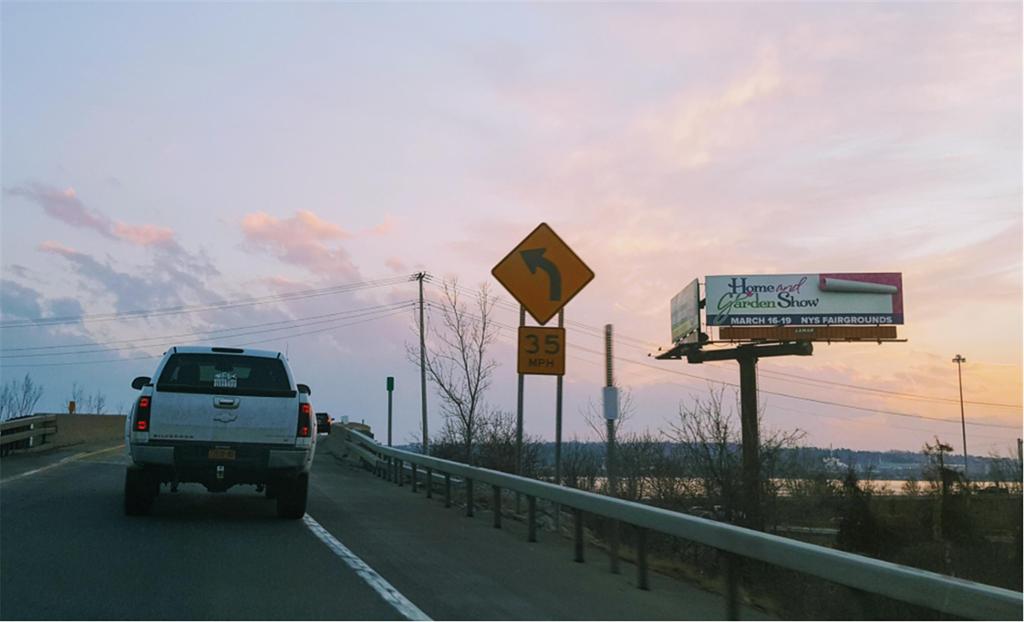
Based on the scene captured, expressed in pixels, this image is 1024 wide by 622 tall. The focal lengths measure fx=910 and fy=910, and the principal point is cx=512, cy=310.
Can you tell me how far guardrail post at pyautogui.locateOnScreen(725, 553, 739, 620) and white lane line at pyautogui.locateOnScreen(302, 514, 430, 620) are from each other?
2536 millimetres

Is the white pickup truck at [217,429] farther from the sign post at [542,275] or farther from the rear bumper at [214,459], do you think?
the sign post at [542,275]

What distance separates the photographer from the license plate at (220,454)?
11.5 meters

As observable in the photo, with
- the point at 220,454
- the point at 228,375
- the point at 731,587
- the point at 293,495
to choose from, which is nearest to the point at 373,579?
the point at 731,587

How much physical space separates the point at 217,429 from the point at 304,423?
111 cm

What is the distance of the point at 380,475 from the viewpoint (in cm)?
2234

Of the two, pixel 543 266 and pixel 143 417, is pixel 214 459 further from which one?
pixel 543 266

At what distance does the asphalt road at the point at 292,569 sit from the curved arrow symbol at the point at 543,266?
354 centimetres

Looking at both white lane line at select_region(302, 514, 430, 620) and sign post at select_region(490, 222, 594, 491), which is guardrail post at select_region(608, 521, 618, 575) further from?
sign post at select_region(490, 222, 594, 491)

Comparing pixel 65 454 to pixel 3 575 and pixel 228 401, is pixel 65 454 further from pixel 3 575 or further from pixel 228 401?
pixel 3 575

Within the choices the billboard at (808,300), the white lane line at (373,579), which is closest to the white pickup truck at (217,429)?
the white lane line at (373,579)

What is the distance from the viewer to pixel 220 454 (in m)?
11.5

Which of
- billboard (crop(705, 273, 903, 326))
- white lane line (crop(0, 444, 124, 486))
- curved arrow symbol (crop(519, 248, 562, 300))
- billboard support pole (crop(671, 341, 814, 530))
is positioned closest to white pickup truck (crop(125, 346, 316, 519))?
curved arrow symbol (crop(519, 248, 562, 300))

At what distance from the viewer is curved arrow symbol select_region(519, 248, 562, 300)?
13.3m

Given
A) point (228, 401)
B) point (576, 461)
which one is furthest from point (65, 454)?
point (228, 401)
